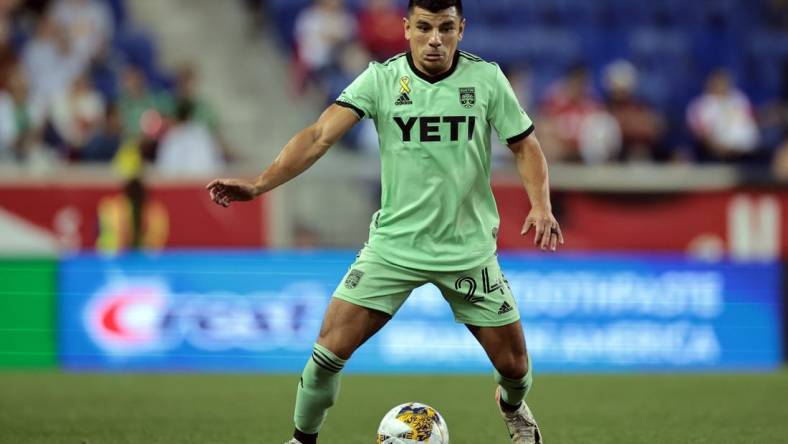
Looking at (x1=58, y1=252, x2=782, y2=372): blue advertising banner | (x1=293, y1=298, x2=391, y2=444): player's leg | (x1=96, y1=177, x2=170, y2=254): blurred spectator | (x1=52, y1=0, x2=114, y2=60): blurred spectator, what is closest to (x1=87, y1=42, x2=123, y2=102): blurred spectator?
(x1=52, y1=0, x2=114, y2=60): blurred spectator

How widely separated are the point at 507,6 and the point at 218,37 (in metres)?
3.85

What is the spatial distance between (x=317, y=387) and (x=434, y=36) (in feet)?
5.62

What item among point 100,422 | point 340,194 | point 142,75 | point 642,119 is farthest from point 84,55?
point 100,422

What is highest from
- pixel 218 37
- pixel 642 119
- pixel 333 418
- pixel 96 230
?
pixel 218 37

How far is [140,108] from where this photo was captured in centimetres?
1416

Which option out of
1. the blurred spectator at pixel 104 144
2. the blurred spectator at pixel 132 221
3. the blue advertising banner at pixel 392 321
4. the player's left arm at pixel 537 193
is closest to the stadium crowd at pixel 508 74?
the blurred spectator at pixel 104 144

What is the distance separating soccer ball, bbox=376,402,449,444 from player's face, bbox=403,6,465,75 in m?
1.63

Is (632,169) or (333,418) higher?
(632,169)

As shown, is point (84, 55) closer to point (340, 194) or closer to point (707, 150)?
point (340, 194)

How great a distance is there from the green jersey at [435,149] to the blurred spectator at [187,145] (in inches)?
318

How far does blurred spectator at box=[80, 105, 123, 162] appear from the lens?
13.6 metres

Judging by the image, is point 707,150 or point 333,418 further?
point 707,150

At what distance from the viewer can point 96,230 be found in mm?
12922

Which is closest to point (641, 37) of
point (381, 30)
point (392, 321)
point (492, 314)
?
point (381, 30)
